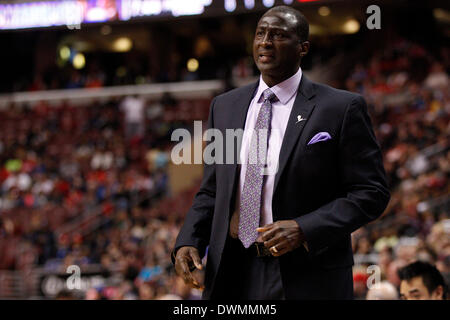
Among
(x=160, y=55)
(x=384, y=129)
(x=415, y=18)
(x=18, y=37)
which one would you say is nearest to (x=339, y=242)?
(x=384, y=129)

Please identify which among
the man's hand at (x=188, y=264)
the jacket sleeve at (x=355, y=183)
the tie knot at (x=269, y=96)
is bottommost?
the man's hand at (x=188, y=264)

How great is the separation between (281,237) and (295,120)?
16.3 inches

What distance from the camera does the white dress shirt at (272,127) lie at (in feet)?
7.38

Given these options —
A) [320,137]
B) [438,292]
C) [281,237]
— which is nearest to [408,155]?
[438,292]

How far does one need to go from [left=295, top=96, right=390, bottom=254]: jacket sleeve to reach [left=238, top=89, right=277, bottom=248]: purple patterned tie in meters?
0.17

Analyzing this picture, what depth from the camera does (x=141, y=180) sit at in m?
13.8

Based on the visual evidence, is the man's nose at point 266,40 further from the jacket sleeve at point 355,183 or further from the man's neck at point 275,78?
the jacket sleeve at point 355,183

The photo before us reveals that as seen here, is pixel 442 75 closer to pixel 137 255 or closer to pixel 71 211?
pixel 137 255

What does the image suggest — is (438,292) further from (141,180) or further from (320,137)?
(141,180)

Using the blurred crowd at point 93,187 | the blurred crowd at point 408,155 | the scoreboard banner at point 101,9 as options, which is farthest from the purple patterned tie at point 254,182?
the blurred crowd at point 93,187

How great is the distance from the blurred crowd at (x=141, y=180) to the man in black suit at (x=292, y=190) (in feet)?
10.0

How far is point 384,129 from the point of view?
1101 cm

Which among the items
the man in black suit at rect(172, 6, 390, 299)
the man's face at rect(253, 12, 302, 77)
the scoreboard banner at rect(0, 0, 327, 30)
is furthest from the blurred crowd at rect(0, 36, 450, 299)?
the man's face at rect(253, 12, 302, 77)

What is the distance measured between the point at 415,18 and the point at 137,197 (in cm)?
714
